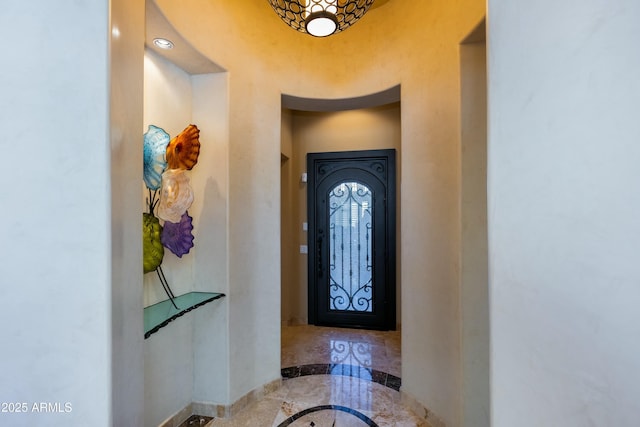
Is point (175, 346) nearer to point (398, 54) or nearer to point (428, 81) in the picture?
point (428, 81)

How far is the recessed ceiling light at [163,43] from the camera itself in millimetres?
1544

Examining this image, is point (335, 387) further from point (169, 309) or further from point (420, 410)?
point (169, 309)

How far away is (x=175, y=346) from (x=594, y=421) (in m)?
2.01

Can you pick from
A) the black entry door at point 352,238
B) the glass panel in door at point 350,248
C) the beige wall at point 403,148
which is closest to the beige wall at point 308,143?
the black entry door at point 352,238

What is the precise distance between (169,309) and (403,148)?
194cm

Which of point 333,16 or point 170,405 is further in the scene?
point 170,405

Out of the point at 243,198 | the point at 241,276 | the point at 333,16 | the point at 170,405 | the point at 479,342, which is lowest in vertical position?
the point at 170,405

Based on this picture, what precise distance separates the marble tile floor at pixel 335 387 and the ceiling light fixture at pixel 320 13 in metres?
2.47

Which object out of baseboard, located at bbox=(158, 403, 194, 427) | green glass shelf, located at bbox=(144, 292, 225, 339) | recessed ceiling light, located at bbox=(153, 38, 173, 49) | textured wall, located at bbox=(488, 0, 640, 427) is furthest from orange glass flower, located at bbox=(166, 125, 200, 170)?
baseboard, located at bbox=(158, 403, 194, 427)

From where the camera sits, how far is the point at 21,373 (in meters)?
0.72

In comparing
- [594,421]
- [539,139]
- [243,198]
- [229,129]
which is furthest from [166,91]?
[594,421]

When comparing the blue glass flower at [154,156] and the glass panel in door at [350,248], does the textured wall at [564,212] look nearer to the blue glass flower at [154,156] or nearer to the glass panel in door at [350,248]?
the blue glass flower at [154,156]

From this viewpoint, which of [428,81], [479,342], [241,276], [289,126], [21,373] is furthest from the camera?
[289,126]

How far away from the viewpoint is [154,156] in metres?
1.38
